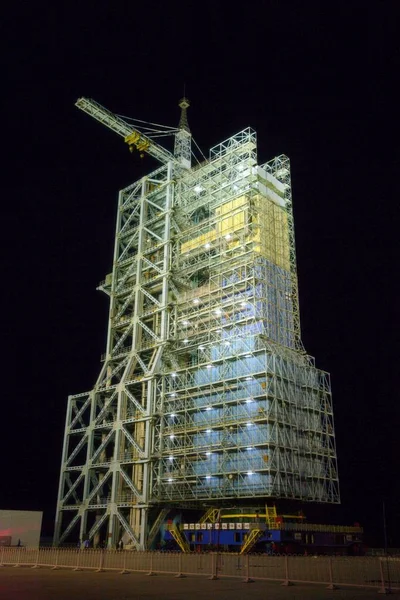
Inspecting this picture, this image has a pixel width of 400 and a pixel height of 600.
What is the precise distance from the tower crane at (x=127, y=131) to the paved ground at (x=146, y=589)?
208 feet

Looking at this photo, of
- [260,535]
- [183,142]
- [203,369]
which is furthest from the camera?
[183,142]

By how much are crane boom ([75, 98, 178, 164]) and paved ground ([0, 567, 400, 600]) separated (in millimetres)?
63614

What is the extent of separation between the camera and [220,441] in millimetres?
57312

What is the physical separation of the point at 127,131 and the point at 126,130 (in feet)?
0.68

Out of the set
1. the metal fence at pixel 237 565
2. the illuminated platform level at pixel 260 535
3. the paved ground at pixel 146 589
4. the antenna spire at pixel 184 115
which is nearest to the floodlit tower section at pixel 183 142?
the antenna spire at pixel 184 115

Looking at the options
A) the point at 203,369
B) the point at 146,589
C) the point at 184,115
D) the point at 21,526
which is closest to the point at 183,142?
the point at 184,115

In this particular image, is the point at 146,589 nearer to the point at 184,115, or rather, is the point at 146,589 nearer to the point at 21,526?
the point at 21,526

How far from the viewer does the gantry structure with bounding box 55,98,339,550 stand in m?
56.5

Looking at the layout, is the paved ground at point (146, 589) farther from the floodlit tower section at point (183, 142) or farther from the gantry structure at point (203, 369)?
the floodlit tower section at point (183, 142)

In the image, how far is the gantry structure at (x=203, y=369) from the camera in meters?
56.5

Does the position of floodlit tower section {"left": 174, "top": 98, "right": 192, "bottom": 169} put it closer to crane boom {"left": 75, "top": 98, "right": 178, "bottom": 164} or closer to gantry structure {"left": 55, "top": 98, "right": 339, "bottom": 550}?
crane boom {"left": 75, "top": 98, "right": 178, "bottom": 164}

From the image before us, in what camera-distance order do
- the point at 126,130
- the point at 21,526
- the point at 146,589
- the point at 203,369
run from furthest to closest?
the point at 126,130 < the point at 203,369 < the point at 21,526 < the point at 146,589

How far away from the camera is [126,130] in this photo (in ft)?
274

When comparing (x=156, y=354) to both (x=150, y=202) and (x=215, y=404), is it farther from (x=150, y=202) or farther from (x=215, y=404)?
(x=150, y=202)
